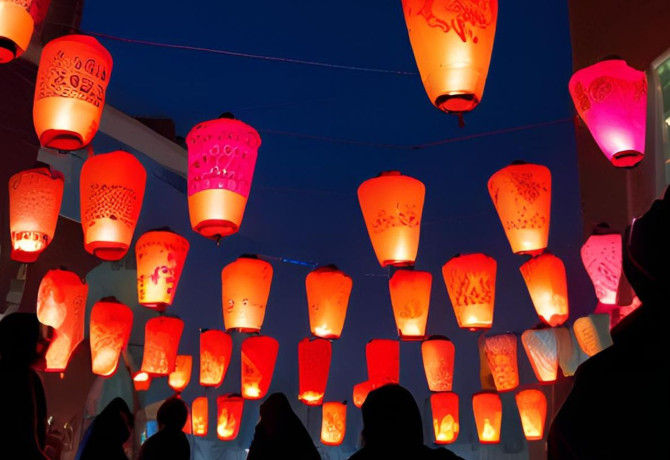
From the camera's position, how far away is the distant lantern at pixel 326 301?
18.3 feet

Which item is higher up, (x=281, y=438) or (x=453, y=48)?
(x=453, y=48)

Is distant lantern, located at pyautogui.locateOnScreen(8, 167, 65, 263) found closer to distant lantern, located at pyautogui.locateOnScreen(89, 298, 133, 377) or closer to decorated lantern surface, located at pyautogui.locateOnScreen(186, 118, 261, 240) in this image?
decorated lantern surface, located at pyautogui.locateOnScreen(186, 118, 261, 240)

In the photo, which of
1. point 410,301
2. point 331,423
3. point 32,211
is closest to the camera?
point 32,211

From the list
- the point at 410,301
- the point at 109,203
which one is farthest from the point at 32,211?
the point at 410,301

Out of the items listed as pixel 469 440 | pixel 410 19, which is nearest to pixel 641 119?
pixel 410 19

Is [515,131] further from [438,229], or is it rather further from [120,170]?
[120,170]

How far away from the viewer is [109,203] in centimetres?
426

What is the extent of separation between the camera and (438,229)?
29.7ft

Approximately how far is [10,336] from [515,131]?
19.4 ft

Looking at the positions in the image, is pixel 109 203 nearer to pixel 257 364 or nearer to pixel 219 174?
pixel 219 174

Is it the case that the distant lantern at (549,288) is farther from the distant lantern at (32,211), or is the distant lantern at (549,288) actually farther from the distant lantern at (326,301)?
the distant lantern at (32,211)

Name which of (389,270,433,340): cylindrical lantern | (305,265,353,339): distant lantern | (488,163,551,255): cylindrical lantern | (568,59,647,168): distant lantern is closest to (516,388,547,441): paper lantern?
(389,270,433,340): cylindrical lantern

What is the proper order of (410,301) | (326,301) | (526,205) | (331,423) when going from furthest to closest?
(331,423), (410,301), (326,301), (526,205)

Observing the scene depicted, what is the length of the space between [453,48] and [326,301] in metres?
3.12
